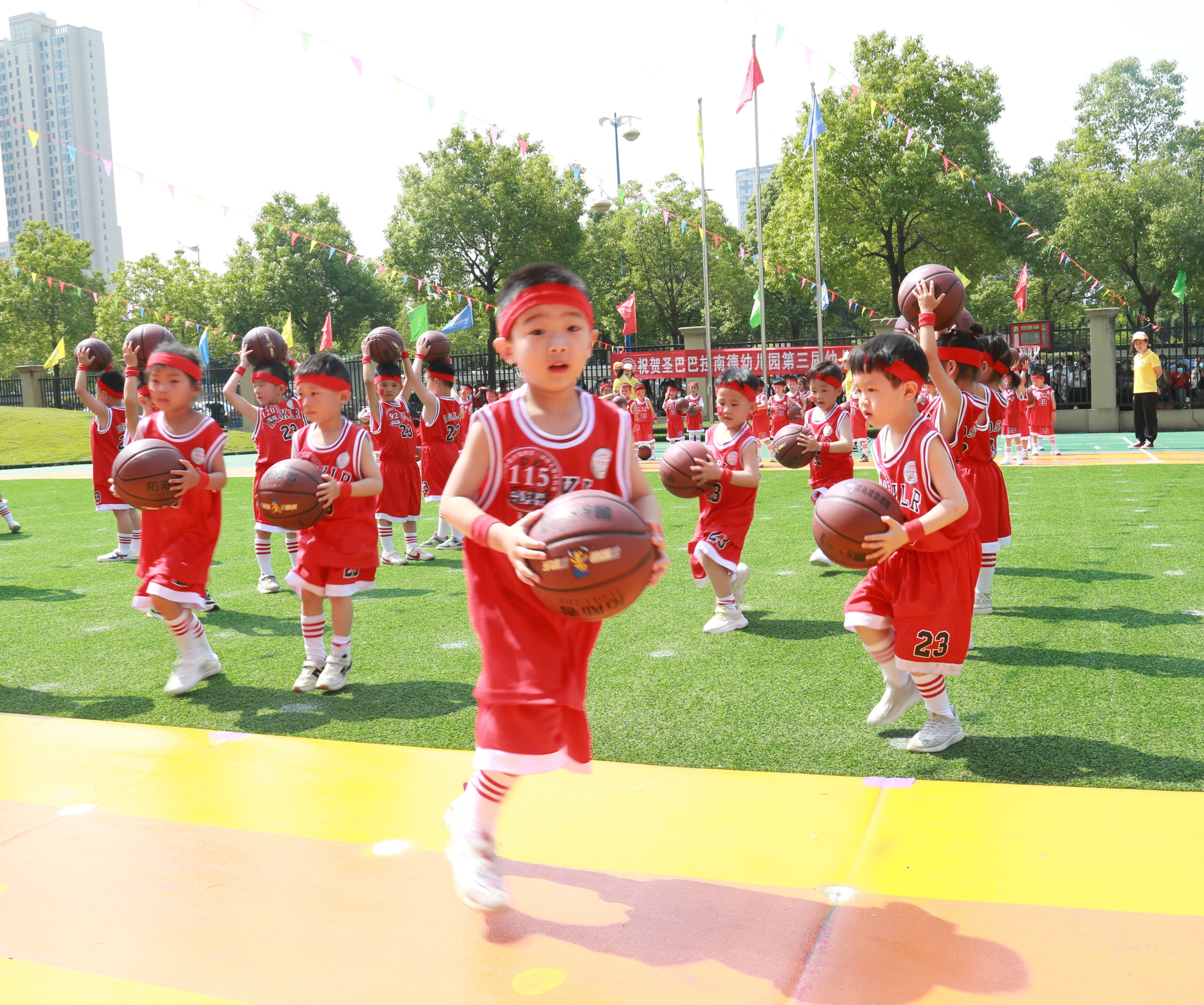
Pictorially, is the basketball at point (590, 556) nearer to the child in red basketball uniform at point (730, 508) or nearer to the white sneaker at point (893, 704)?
the white sneaker at point (893, 704)

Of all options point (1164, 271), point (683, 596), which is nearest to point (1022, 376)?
point (1164, 271)

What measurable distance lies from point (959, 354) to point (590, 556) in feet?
13.8

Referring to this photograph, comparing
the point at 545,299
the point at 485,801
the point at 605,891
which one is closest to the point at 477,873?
the point at 485,801

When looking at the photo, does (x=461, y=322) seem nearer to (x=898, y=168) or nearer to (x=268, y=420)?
(x=268, y=420)

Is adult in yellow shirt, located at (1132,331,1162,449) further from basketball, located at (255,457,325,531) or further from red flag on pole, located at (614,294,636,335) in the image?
red flag on pole, located at (614,294,636,335)

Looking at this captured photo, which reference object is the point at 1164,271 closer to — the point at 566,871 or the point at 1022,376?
the point at 1022,376

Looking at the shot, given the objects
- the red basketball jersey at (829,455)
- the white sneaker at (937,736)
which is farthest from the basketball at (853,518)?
the red basketball jersey at (829,455)

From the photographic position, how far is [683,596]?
24.3 feet

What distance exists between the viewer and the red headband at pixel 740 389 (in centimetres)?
640

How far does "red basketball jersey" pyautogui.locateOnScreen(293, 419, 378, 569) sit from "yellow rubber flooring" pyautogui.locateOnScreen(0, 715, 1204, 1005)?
4.66 ft

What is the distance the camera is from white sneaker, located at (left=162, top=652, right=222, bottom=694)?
205 inches

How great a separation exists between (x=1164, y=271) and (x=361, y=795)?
3847cm

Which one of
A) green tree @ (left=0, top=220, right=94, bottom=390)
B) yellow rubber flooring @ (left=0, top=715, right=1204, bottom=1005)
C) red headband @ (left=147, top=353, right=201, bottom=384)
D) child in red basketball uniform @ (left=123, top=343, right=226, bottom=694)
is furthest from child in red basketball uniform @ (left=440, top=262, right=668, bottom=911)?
green tree @ (left=0, top=220, right=94, bottom=390)

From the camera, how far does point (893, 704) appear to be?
13.7 ft
